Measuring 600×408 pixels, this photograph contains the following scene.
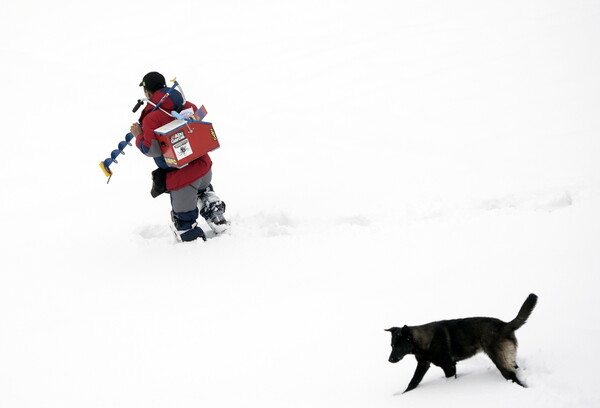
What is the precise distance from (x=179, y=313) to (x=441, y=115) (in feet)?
16.6

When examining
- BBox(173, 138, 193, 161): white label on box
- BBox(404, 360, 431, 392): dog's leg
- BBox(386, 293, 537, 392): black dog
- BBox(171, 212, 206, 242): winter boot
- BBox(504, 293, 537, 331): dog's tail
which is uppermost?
BBox(173, 138, 193, 161): white label on box

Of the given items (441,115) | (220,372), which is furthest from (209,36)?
(220,372)

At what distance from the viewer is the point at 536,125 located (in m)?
7.37

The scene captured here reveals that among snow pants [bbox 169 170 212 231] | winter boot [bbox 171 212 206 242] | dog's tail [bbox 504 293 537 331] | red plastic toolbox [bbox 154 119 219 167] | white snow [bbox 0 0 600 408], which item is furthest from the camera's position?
winter boot [bbox 171 212 206 242]

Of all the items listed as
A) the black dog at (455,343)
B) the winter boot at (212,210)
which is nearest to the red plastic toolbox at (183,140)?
the winter boot at (212,210)

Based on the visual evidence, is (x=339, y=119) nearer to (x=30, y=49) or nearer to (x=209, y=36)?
(x=209, y=36)

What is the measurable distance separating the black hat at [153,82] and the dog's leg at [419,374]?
352 cm

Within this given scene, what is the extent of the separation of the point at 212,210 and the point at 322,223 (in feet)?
3.63

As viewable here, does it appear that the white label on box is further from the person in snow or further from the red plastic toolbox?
the person in snow

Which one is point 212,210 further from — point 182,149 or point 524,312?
point 524,312

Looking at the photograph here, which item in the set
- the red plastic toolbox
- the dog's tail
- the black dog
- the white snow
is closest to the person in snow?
the red plastic toolbox

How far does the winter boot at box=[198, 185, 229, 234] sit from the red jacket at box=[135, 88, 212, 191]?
310 millimetres

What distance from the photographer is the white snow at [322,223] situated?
12.4ft

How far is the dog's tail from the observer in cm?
299
